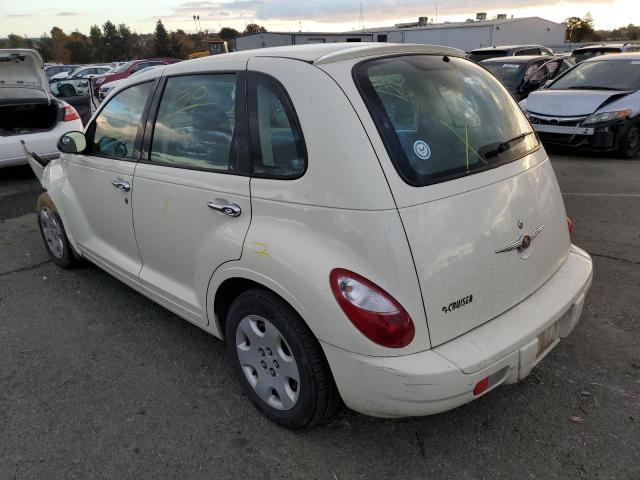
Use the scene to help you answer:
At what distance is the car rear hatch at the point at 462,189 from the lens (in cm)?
203

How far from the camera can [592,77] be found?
8.88 metres

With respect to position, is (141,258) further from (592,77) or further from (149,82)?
(592,77)

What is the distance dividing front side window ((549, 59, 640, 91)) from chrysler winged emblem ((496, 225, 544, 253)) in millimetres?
7534

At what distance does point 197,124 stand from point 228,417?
1546 millimetres

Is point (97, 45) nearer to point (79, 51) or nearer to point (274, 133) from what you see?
point (79, 51)

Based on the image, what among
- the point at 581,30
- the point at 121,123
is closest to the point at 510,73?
the point at 121,123

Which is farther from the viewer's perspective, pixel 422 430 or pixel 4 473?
pixel 422 430

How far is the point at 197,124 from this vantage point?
9.04 ft

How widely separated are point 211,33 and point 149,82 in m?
85.2

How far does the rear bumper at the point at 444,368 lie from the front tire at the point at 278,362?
0.13m

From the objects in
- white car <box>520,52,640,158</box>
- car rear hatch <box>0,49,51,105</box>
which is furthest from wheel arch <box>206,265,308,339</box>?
white car <box>520,52,640,158</box>

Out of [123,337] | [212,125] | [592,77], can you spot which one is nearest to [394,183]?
[212,125]

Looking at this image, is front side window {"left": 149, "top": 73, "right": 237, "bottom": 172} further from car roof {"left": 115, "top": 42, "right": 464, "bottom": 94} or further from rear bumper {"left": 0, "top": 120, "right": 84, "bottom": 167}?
rear bumper {"left": 0, "top": 120, "right": 84, "bottom": 167}

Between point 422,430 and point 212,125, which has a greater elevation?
point 212,125
